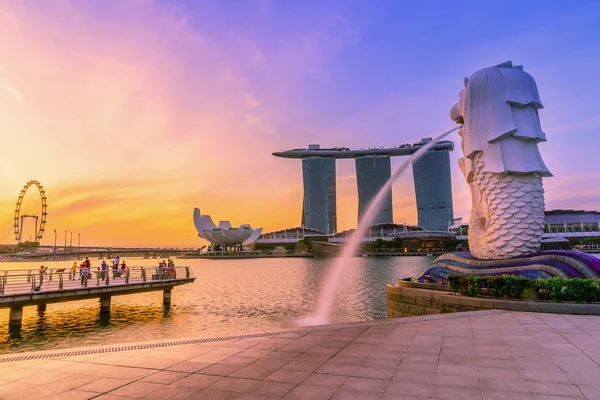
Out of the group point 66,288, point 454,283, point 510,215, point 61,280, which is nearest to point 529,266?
point 510,215

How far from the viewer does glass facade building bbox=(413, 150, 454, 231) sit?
189 metres

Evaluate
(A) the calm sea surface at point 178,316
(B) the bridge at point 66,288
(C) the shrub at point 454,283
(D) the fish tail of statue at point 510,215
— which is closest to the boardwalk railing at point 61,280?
(B) the bridge at point 66,288

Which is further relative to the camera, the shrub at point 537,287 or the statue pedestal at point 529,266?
the statue pedestal at point 529,266

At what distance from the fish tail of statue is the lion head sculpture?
60cm

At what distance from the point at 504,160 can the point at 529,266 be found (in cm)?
530

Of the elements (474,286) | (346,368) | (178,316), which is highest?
(474,286)

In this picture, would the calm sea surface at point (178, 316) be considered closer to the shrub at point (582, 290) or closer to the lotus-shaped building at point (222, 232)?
the shrub at point (582, 290)

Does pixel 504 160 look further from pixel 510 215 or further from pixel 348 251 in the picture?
pixel 348 251

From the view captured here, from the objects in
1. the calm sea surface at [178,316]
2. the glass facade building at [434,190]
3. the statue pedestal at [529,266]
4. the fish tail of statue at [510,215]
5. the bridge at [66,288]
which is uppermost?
the glass facade building at [434,190]

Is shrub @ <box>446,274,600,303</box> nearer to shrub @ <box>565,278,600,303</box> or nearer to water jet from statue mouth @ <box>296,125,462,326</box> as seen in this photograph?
shrub @ <box>565,278,600,303</box>

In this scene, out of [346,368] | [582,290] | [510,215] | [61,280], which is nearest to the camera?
[346,368]

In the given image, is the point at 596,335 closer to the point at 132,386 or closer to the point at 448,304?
the point at 448,304

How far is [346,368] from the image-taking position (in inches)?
259

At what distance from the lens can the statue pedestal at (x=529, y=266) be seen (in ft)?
50.2
